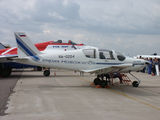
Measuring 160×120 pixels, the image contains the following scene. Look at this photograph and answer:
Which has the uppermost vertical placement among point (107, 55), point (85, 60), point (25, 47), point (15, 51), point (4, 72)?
point (15, 51)

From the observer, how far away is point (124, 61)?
1067 cm

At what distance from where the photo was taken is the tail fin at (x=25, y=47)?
1093cm

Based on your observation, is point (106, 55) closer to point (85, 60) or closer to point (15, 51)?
point (85, 60)

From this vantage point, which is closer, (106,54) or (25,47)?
(106,54)

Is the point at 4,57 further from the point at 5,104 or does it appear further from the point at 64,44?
the point at 5,104

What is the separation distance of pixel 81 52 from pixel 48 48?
7490mm

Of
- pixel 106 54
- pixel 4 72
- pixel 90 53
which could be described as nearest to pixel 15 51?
pixel 4 72

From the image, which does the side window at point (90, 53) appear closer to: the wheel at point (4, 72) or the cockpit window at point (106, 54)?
the cockpit window at point (106, 54)

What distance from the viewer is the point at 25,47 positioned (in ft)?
36.8

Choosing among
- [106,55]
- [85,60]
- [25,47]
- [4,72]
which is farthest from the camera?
[4,72]

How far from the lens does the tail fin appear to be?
10.9 meters

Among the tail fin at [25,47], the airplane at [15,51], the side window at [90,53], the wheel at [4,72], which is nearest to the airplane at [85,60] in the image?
the side window at [90,53]

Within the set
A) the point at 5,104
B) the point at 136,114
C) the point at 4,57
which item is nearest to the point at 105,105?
the point at 136,114

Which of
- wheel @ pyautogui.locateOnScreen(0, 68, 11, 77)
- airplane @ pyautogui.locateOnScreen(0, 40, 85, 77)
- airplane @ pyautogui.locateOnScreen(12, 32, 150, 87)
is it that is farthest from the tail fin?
wheel @ pyautogui.locateOnScreen(0, 68, 11, 77)
